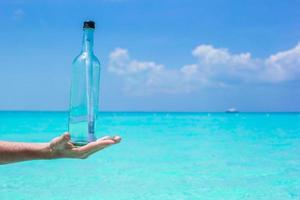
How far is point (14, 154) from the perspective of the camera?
2.32 metres

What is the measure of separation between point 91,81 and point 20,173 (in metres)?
12.3

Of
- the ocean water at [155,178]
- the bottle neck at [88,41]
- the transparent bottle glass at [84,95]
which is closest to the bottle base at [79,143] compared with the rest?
the transparent bottle glass at [84,95]

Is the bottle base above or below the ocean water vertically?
above

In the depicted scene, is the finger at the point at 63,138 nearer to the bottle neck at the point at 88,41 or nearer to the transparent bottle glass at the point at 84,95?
the transparent bottle glass at the point at 84,95

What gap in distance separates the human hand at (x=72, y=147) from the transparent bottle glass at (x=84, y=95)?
74 millimetres

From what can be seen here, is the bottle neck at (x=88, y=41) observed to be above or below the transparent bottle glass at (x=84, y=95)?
above

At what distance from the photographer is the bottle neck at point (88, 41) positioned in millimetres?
2394

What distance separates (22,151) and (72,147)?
0.22 meters

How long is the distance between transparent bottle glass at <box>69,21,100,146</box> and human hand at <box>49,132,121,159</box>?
0.24 feet

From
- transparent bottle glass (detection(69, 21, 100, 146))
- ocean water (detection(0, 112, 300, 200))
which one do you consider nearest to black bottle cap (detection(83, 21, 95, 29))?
transparent bottle glass (detection(69, 21, 100, 146))

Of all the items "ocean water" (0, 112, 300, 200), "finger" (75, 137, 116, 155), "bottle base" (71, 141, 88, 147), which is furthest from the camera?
"ocean water" (0, 112, 300, 200)

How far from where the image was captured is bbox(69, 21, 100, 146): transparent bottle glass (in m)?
2.39

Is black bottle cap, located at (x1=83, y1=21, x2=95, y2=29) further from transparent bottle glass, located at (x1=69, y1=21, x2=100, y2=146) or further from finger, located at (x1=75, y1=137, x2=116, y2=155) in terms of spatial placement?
finger, located at (x1=75, y1=137, x2=116, y2=155)

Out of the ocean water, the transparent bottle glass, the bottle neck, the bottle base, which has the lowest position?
the ocean water
